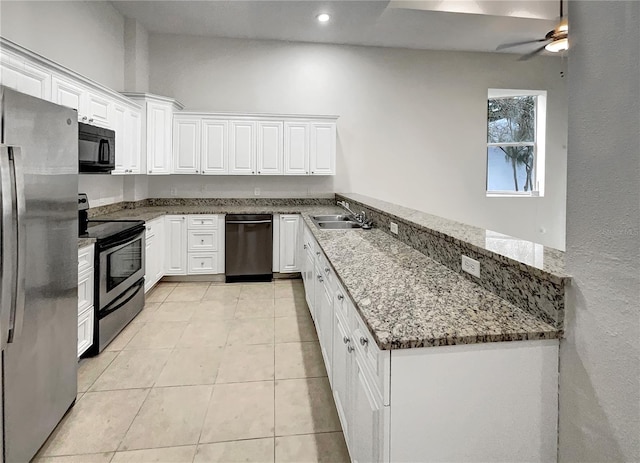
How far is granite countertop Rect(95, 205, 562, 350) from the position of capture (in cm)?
118

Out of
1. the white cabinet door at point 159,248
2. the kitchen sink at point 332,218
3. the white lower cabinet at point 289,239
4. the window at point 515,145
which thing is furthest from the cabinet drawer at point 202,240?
the window at point 515,145

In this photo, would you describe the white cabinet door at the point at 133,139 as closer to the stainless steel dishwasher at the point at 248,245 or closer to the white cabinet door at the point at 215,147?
the white cabinet door at the point at 215,147

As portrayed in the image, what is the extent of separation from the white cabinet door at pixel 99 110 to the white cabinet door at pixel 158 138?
2.73ft

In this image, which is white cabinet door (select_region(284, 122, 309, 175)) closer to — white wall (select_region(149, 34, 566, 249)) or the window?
white wall (select_region(149, 34, 566, 249))

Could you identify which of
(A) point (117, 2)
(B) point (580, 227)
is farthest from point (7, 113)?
(A) point (117, 2)

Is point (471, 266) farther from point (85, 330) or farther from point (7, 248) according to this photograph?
point (85, 330)

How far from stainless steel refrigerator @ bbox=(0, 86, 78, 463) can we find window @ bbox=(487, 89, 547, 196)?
19.6 ft

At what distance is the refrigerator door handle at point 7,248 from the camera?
148 centimetres

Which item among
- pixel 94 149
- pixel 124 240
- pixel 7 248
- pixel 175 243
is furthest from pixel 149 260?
pixel 7 248

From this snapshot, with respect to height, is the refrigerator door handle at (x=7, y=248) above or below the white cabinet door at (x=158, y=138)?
below

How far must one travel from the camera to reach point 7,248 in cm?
150

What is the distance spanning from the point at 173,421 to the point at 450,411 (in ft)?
5.29

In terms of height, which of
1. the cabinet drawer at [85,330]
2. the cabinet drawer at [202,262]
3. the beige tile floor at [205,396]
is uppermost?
the cabinet drawer at [202,262]

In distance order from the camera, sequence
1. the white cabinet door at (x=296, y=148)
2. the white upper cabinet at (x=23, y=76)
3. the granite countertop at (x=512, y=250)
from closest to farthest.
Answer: the granite countertop at (x=512, y=250) < the white upper cabinet at (x=23, y=76) < the white cabinet door at (x=296, y=148)
